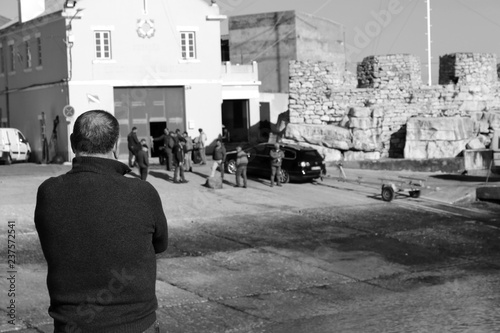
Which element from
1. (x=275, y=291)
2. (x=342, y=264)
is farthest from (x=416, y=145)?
(x=275, y=291)

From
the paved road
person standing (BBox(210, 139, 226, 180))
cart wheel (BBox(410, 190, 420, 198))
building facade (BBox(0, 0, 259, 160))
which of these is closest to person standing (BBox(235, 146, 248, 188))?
the paved road

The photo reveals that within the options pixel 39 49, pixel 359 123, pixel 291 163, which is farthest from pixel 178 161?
pixel 39 49

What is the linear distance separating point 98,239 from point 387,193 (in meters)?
21.2

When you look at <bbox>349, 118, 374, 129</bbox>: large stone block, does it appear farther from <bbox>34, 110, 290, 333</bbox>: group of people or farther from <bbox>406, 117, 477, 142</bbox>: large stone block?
<bbox>34, 110, 290, 333</bbox>: group of people

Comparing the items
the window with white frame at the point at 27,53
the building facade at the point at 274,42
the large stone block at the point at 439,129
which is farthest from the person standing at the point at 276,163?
the building facade at the point at 274,42

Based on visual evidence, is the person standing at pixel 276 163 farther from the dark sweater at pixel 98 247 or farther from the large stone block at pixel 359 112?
the dark sweater at pixel 98 247

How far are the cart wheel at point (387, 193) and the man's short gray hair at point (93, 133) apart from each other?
20907 millimetres

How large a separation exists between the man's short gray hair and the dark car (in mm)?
23689

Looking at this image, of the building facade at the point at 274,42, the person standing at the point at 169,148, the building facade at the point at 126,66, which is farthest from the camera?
the building facade at the point at 274,42

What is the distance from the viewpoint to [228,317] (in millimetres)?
11766

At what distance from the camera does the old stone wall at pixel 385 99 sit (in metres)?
35.2

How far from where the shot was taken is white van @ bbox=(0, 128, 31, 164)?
122 ft

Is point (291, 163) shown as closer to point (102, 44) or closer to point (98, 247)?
point (102, 44)

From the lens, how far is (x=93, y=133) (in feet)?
16.4
